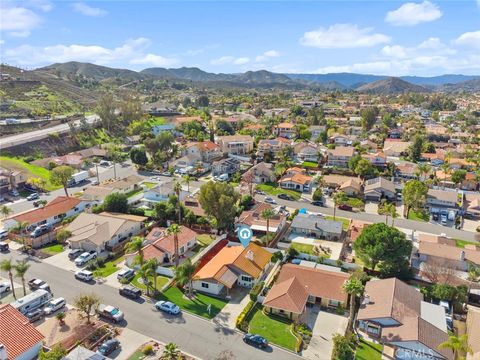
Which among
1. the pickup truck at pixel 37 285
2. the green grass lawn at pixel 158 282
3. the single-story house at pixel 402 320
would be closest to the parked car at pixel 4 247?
the pickup truck at pixel 37 285

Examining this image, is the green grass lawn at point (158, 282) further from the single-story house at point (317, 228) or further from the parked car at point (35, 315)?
the single-story house at point (317, 228)

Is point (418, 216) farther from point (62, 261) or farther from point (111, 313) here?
point (62, 261)

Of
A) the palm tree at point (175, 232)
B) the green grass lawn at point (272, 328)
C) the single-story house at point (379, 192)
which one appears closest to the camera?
the green grass lawn at point (272, 328)

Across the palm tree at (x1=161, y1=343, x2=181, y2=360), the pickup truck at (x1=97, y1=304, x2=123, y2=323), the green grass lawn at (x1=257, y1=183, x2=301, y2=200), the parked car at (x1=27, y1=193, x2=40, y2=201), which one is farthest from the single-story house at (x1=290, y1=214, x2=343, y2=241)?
the parked car at (x1=27, y1=193, x2=40, y2=201)

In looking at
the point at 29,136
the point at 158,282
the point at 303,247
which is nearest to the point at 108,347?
the point at 158,282

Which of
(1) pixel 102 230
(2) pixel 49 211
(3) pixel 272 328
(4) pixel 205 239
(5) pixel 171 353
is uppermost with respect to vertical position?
(2) pixel 49 211
